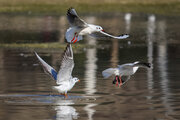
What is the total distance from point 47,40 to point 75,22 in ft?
65.9

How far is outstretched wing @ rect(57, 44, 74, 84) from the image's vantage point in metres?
15.0

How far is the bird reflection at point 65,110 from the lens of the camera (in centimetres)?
1391

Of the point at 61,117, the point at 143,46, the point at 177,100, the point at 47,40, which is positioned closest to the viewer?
the point at 61,117

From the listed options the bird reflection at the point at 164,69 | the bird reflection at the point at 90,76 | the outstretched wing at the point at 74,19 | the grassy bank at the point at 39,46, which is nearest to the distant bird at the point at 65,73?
the bird reflection at the point at 90,76

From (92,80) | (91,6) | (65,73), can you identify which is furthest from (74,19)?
(91,6)

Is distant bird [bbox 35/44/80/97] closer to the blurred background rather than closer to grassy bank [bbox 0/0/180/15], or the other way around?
the blurred background

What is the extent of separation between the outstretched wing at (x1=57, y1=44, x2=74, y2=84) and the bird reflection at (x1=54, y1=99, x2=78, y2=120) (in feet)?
1.92

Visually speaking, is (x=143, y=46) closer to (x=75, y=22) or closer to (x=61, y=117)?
(x=75, y=22)

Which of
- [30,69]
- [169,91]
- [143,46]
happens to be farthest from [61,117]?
[143,46]

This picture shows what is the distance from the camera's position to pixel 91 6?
7825 centimetres

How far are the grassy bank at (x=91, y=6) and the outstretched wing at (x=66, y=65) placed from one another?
178 feet

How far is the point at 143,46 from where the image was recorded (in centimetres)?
3391

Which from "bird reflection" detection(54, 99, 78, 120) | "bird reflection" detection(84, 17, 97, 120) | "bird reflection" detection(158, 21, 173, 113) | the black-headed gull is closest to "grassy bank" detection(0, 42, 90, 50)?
"bird reflection" detection(84, 17, 97, 120)

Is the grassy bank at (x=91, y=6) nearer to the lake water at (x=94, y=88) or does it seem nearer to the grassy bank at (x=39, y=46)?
the grassy bank at (x=39, y=46)
